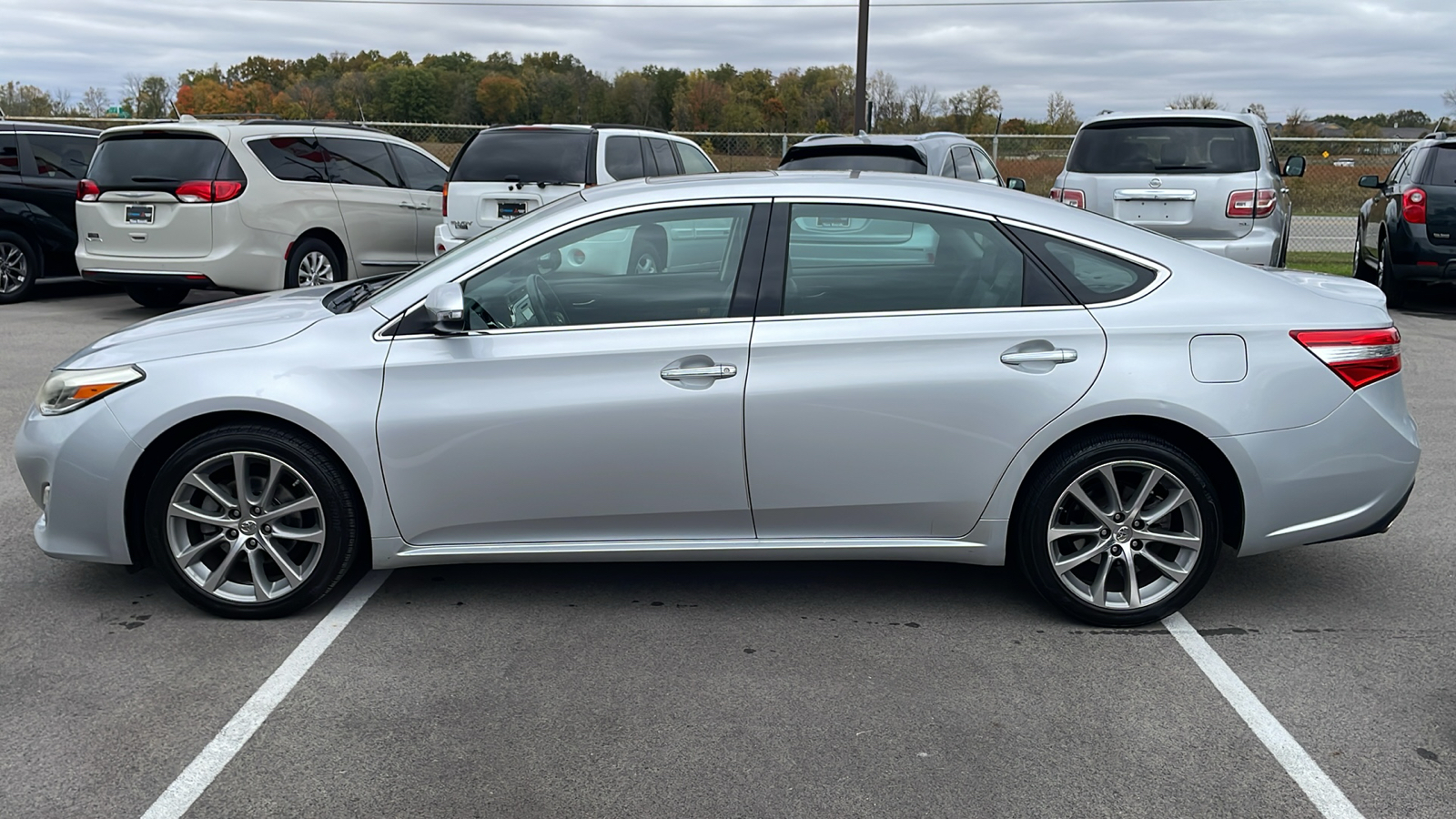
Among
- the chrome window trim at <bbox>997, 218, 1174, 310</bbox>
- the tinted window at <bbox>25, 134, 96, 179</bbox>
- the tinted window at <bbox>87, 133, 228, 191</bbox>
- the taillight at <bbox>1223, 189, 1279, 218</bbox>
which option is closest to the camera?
the chrome window trim at <bbox>997, 218, 1174, 310</bbox>

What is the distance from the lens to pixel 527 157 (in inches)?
409

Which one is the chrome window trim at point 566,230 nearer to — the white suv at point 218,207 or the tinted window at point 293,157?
the white suv at point 218,207

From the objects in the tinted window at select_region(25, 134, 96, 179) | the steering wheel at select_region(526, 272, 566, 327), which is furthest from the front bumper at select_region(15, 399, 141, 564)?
the tinted window at select_region(25, 134, 96, 179)

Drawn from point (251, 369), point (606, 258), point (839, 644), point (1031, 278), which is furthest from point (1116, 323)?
point (251, 369)

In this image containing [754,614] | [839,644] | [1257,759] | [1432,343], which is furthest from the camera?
[1432,343]

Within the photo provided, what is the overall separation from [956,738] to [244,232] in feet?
29.4

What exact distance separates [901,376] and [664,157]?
7887 millimetres

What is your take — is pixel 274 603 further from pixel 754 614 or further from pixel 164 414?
pixel 754 614

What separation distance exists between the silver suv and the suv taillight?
7.22 meters

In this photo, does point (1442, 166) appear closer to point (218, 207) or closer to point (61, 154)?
point (218, 207)

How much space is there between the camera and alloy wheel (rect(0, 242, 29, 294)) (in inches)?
485

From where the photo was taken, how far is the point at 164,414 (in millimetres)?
4141

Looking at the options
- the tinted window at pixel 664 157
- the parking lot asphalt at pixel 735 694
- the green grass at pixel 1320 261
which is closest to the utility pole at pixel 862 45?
the green grass at pixel 1320 261

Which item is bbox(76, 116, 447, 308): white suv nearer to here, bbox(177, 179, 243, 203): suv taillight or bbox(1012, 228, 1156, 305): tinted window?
bbox(177, 179, 243, 203): suv taillight
